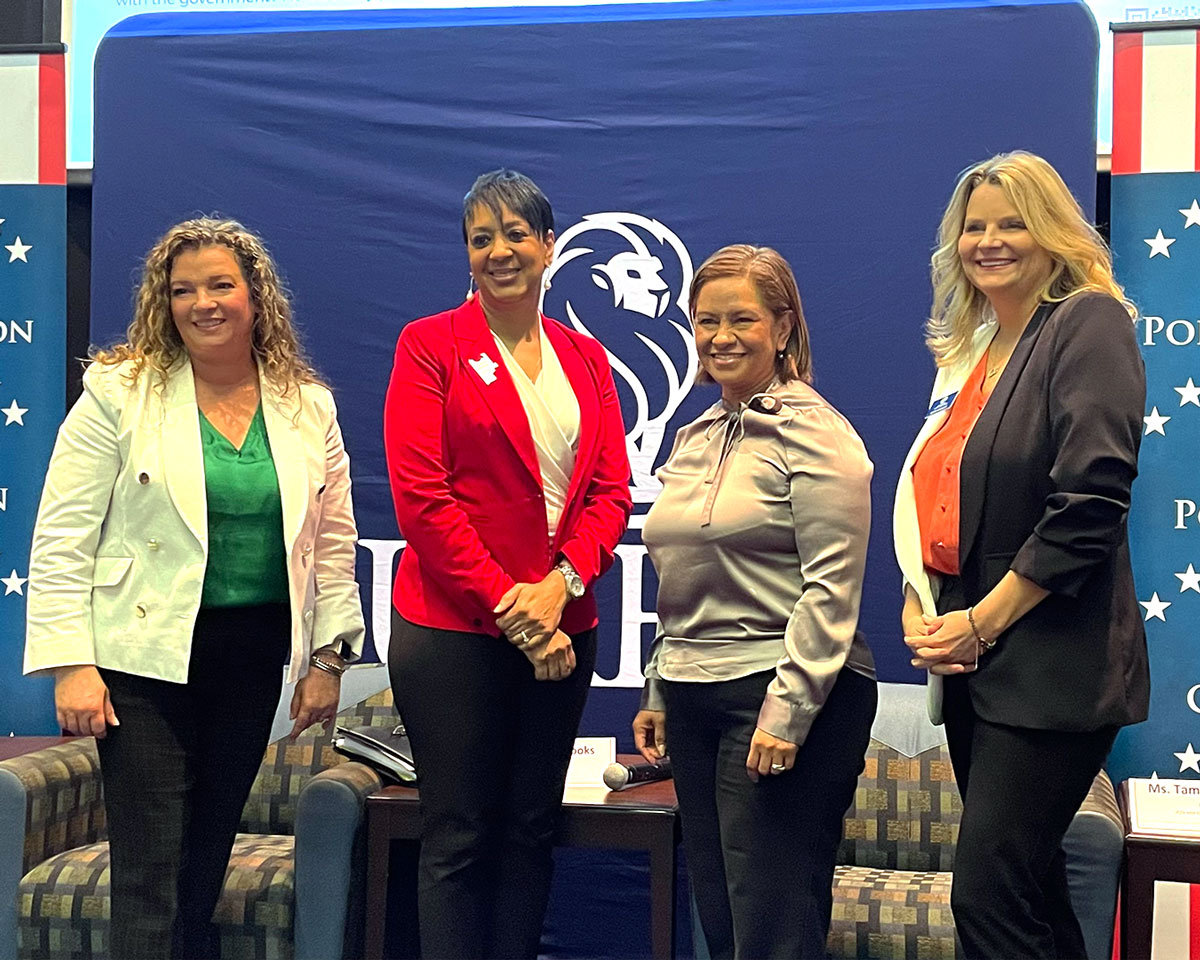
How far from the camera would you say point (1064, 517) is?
204 cm

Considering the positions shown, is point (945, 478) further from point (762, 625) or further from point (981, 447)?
point (762, 625)

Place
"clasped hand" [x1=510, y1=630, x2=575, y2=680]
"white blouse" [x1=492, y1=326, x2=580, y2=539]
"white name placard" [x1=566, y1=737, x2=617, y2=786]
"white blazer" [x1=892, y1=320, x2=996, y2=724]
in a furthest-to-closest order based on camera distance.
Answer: "white name placard" [x1=566, y1=737, x2=617, y2=786]
"white blouse" [x1=492, y1=326, x2=580, y2=539]
"clasped hand" [x1=510, y1=630, x2=575, y2=680]
"white blazer" [x1=892, y1=320, x2=996, y2=724]

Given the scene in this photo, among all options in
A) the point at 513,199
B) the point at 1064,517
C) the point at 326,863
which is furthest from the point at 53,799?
the point at 1064,517

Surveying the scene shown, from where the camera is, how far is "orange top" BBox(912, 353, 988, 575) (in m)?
2.22

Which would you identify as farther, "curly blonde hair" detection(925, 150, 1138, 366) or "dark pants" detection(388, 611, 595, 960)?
"dark pants" detection(388, 611, 595, 960)

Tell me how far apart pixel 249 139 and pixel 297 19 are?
0.36 meters

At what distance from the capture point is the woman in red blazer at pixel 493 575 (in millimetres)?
2496

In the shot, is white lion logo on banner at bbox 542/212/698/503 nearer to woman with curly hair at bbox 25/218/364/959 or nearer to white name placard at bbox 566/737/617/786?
white name placard at bbox 566/737/617/786

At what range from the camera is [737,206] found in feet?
12.2

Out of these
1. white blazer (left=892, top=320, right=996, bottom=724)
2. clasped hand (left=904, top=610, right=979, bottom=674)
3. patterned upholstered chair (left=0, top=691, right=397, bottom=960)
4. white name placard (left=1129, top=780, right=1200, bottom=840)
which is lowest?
patterned upholstered chair (left=0, top=691, right=397, bottom=960)

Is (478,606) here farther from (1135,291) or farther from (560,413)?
(1135,291)

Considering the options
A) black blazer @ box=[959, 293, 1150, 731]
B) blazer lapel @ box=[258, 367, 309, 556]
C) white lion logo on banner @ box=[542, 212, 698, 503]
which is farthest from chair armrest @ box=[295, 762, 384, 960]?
black blazer @ box=[959, 293, 1150, 731]

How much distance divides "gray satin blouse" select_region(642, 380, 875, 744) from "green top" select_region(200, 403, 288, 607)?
711mm

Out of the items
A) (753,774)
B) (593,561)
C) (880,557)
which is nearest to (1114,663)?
(753,774)
